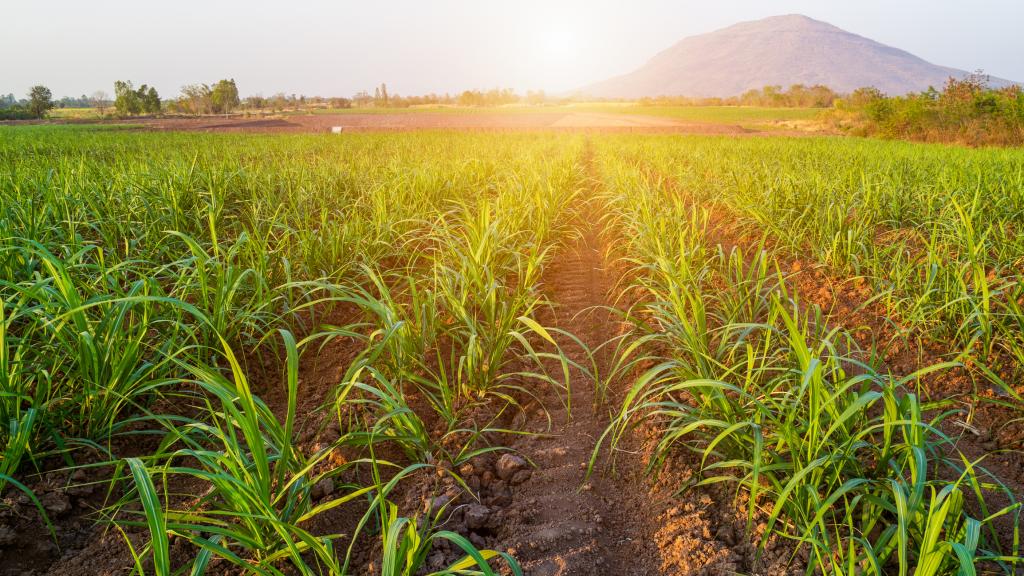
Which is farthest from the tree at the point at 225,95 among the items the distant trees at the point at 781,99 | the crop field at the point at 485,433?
the crop field at the point at 485,433

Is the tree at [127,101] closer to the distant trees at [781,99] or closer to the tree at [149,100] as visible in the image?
the tree at [149,100]

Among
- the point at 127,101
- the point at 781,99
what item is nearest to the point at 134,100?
the point at 127,101

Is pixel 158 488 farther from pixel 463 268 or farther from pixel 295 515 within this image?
pixel 463 268

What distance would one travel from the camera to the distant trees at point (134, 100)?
61.5 meters

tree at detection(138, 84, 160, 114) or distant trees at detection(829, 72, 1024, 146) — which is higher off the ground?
tree at detection(138, 84, 160, 114)

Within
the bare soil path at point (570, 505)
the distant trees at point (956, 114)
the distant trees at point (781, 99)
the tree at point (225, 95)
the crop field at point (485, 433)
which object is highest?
the tree at point (225, 95)

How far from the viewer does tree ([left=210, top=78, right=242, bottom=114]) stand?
6800cm

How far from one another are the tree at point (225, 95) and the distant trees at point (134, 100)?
6.91m

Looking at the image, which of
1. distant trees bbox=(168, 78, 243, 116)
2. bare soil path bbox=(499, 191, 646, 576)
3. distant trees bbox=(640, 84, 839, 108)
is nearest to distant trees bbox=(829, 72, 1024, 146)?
bare soil path bbox=(499, 191, 646, 576)

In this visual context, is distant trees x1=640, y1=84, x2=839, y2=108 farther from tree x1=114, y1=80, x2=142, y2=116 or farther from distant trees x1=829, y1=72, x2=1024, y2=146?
tree x1=114, y1=80, x2=142, y2=116

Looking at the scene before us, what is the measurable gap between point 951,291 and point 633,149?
1190 centimetres

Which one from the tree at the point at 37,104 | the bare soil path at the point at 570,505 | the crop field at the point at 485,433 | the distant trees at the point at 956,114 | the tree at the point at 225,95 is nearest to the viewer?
the crop field at the point at 485,433

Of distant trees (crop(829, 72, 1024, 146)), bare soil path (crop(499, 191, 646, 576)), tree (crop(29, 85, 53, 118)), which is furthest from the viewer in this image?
tree (crop(29, 85, 53, 118))

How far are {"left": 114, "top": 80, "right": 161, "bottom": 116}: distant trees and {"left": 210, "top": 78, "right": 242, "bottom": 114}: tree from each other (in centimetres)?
691
